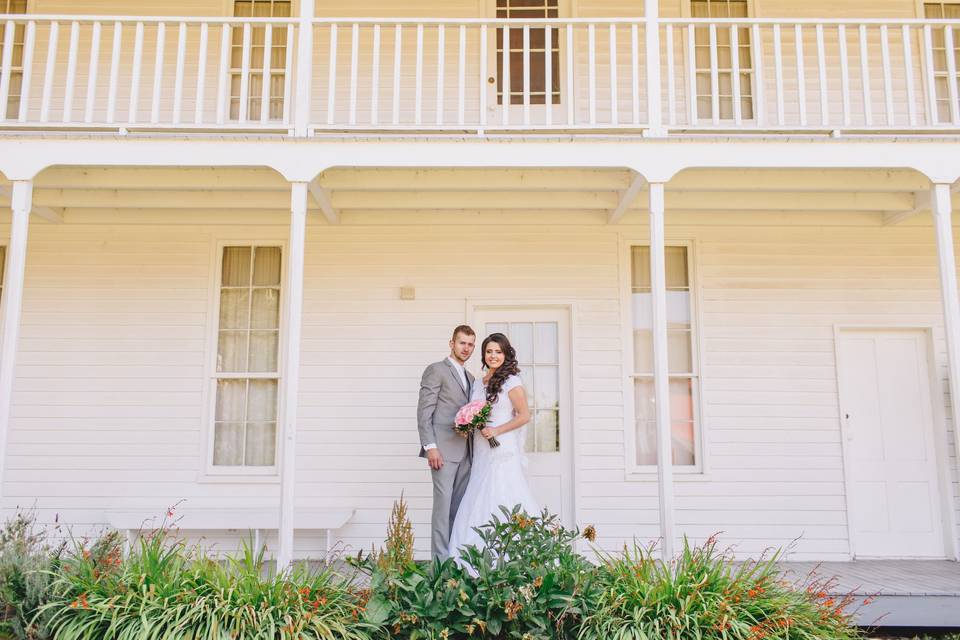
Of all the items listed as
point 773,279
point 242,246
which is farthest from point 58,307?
point 773,279

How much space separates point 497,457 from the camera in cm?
512

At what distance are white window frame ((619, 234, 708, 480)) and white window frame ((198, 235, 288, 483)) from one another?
319 centimetres

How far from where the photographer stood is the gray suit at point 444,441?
Answer: 16.8ft

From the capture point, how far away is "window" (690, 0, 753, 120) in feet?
23.1

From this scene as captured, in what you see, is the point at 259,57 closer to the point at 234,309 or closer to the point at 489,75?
the point at 489,75

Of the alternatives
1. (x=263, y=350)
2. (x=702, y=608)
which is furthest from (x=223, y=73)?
(x=702, y=608)

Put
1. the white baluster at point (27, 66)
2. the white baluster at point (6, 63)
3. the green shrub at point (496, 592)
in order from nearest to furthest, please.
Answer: the green shrub at point (496, 592)
the white baluster at point (6, 63)
the white baluster at point (27, 66)

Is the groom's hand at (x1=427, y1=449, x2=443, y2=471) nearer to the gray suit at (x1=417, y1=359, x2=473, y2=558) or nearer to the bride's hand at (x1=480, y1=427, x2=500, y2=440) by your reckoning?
the gray suit at (x1=417, y1=359, x2=473, y2=558)

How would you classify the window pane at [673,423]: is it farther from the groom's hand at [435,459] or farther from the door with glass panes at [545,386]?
the groom's hand at [435,459]

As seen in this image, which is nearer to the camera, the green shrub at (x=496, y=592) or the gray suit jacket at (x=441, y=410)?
the green shrub at (x=496, y=592)

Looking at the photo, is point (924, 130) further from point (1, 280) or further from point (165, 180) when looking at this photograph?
point (1, 280)

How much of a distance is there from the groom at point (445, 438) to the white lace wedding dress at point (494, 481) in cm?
9

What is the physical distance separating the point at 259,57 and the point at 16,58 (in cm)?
246

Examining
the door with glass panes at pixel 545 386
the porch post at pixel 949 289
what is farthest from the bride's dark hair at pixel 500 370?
the porch post at pixel 949 289
